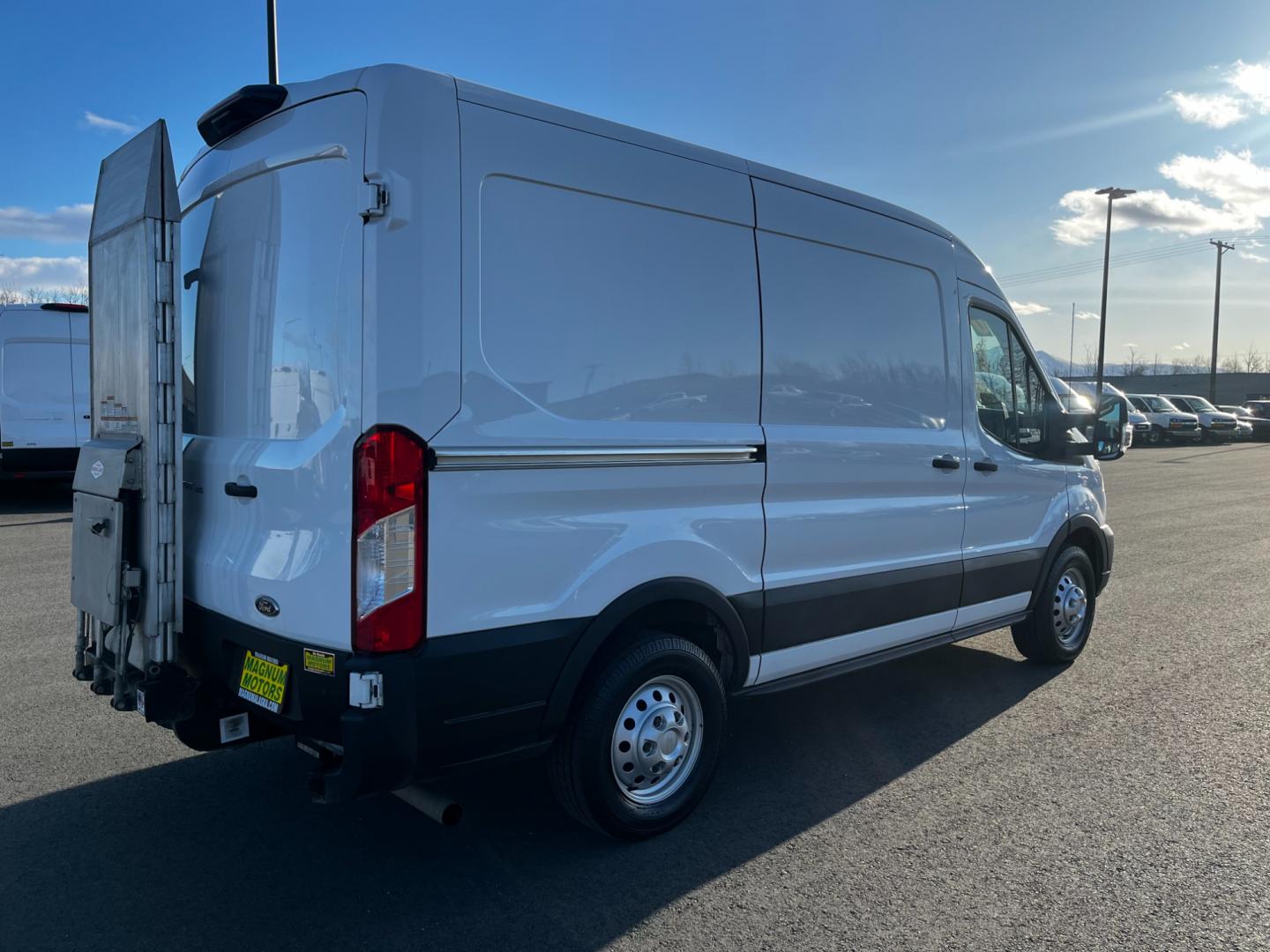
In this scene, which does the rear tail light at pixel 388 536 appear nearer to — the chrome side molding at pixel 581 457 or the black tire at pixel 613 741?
the chrome side molding at pixel 581 457

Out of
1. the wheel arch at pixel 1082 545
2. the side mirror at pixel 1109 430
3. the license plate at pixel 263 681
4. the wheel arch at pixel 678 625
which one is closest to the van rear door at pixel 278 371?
the license plate at pixel 263 681

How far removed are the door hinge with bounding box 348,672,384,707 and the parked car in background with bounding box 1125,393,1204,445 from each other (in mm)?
34654

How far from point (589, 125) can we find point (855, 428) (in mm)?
1769

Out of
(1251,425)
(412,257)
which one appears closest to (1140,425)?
(1251,425)

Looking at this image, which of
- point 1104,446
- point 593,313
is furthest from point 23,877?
point 1104,446

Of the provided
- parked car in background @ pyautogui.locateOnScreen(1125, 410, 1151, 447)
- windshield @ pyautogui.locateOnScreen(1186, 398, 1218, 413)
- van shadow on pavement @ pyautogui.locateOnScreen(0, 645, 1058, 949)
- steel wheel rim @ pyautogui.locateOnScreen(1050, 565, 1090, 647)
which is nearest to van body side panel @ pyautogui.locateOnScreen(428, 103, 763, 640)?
van shadow on pavement @ pyautogui.locateOnScreen(0, 645, 1058, 949)

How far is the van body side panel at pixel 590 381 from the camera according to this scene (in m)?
2.98

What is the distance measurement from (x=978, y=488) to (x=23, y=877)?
4.37 metres

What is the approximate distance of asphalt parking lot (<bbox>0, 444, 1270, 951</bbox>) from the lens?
Answer: 117 inches

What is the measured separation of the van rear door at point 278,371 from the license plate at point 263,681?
115 millimetres

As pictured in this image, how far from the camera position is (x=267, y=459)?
3098 millimetres

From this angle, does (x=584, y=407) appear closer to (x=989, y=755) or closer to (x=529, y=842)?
(x=529, y=842)

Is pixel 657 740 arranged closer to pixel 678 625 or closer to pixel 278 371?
pixel 678 625

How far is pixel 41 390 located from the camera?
42.8 ft
